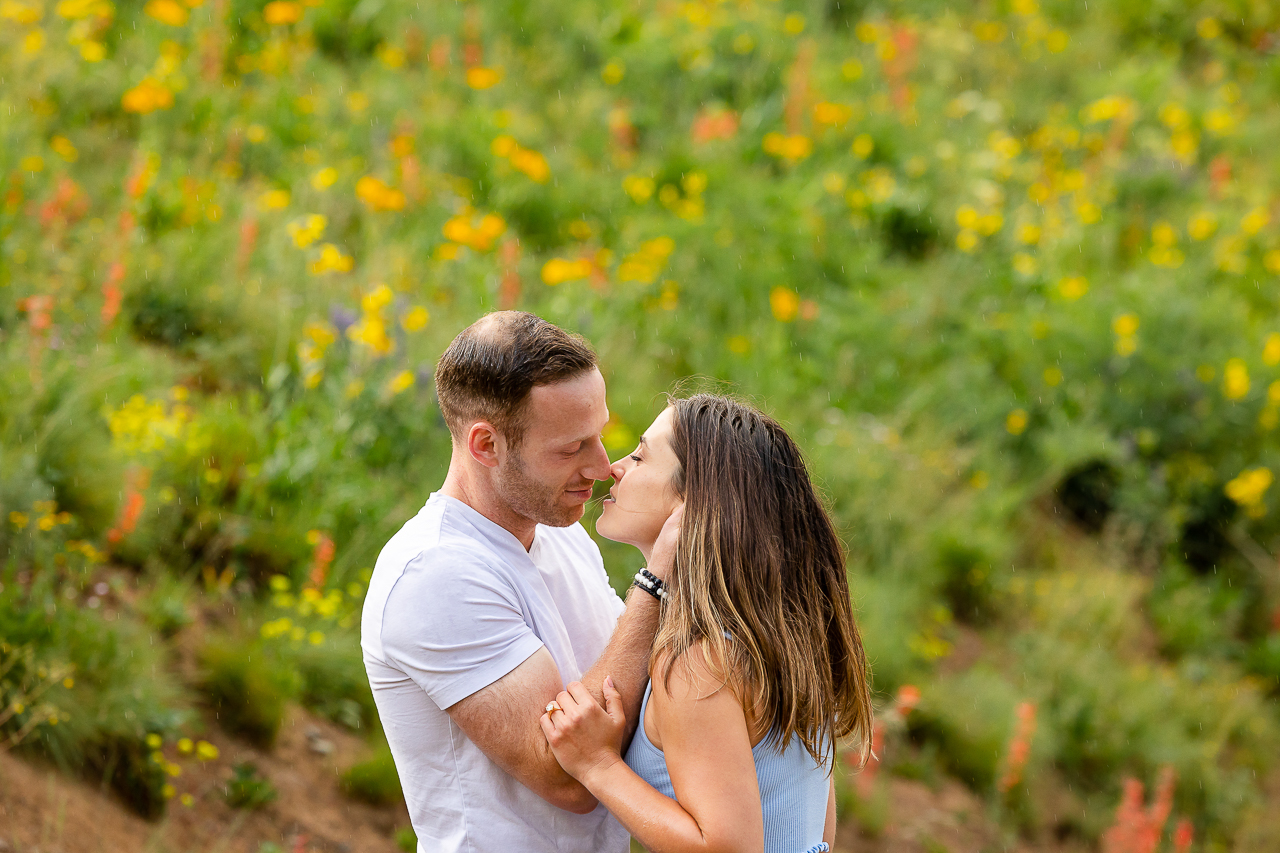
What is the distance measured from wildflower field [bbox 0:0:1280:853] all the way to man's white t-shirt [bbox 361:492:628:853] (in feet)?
5.20

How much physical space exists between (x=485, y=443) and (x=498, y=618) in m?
0.37

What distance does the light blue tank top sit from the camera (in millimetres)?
2035

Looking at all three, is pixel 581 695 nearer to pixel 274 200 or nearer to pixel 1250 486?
pixel 274 200

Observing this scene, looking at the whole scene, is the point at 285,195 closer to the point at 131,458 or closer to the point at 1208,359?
the point at 131,458

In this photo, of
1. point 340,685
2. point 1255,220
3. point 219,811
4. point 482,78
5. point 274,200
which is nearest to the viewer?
point 219,811

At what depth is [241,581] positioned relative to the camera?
414 cm

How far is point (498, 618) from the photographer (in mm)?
2023

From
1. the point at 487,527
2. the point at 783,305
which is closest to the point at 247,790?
the point at 487,527

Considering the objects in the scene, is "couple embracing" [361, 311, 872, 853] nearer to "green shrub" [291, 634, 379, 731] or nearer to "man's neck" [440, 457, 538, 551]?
"man's neck" [440, 457, 538, 551]

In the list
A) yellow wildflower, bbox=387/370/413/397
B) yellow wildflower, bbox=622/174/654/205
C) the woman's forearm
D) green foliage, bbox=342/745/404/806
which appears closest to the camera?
the woman's forearm

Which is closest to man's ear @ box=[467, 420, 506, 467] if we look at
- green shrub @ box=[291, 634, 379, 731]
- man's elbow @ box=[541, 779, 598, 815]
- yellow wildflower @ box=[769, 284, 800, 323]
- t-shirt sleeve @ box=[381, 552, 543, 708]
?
t-shirt sleeve @ box=[381, 552, 543, 708]

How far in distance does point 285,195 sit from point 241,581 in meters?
2.43

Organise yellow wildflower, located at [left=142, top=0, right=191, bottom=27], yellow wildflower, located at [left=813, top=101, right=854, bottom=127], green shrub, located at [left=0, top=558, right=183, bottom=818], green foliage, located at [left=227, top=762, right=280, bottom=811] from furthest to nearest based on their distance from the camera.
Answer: yellow wildflower, located at [left=813, top=101, right=854, bottom=127] → yellow wildflower, located at [left=142, top=0, right=191, bottom=27] → green foliage, located at [left=227, top=762, right=280, bottom=811] → green shrub, located at [left=0, top=558, right=183, bottom=818]

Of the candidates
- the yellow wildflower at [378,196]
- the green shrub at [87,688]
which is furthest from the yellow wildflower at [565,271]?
the green shrub at [87,688]
